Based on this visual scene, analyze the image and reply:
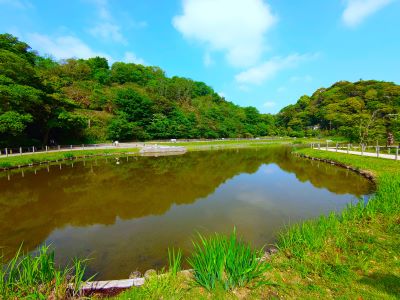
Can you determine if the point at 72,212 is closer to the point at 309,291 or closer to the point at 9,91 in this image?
the point at 309,291

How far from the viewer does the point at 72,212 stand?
839 centimetres

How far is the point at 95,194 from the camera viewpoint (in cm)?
1078

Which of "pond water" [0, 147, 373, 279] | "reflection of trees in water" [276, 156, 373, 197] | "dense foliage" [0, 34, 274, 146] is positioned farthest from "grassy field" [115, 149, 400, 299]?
"dense foliage" [0, 34, 274, 146]

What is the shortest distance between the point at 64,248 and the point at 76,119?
1036 inches

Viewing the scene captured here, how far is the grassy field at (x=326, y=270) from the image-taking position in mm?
3145

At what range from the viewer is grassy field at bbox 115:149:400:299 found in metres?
3.14

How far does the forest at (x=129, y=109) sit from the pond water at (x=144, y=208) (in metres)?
12.4

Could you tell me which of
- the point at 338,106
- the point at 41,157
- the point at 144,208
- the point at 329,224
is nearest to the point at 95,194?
the point at 144,208

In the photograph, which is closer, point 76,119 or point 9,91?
point 9,91

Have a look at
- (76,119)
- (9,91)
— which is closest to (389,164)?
(9,91)

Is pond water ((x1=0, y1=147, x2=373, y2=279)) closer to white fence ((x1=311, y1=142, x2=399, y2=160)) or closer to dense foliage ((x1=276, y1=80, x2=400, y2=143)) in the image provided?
white fence ((x1=311, y1=142, x2=399, y2=160))

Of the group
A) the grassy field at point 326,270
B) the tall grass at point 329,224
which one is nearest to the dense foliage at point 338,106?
the tall grass at point 329,224

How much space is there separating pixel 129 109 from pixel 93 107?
7.07 metres

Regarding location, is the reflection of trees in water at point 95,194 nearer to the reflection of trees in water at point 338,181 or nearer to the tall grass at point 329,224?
the reflection of trees in water at point 338,181
